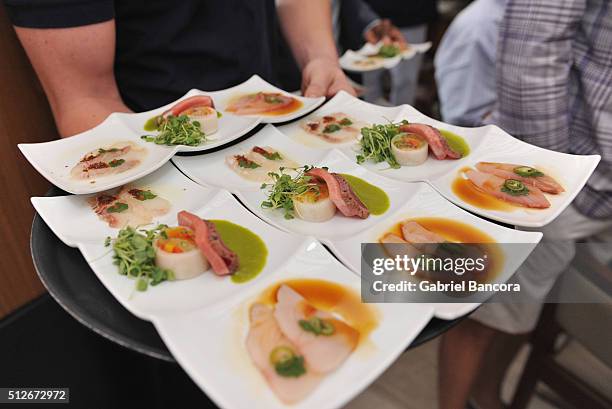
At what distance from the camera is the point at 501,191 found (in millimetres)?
1660

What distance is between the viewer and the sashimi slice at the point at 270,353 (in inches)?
40.3

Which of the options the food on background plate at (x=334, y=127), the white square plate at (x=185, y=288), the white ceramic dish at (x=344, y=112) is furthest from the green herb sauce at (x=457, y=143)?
the white square plate at (x=185, y=288)

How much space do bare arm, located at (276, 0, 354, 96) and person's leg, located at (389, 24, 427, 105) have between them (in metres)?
2.13

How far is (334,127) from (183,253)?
989mm

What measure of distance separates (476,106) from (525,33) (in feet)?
2.77

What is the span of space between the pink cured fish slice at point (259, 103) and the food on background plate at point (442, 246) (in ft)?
2.92

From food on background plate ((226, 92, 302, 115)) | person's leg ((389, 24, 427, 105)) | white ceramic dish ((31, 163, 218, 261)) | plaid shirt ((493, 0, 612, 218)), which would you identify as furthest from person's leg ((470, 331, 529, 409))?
person's leg ((389, 24, 427, 105))

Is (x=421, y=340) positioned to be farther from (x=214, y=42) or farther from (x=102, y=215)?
(x=214, y=42)

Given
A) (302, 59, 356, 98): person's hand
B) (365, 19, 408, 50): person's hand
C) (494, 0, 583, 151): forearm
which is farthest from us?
(365, 19, 408, 50): person's hand

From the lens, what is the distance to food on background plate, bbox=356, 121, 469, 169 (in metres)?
1.87

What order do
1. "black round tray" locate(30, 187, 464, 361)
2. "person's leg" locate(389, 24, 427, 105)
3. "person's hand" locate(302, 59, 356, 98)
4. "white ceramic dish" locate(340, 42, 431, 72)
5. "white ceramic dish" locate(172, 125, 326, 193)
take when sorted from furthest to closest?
1. "person's leg" locate(389, 24, 427, 105)
2. "white ceramic dish" locate(340, 42, 431, 72)
3. "person's hand" locate(302, 59, 356, 98)
4. "white ceramic dish" locate(172, 125, 326, 193)
5. "black round tray" locate(30, 187, 464, 361)

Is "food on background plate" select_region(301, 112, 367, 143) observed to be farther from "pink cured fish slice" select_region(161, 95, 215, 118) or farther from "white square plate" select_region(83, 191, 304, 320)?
"white square plate" select_region(83, 191, 304, 320)

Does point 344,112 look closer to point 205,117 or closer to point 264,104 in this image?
point 264,104

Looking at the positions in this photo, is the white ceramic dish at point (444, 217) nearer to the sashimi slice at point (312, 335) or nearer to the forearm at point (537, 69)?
the sashimi slice at point (312, 335)
